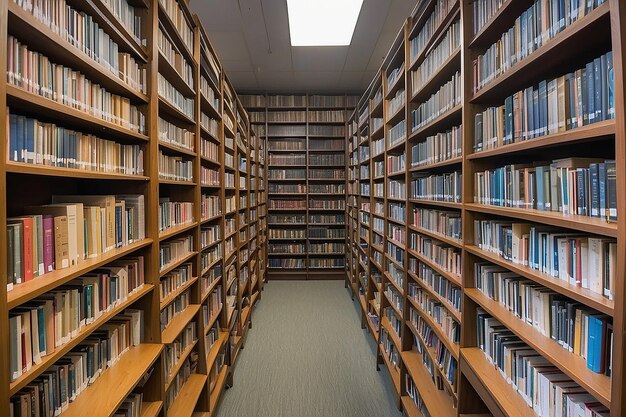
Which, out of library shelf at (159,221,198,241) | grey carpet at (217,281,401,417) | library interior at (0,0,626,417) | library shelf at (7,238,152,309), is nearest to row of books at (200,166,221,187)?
library interior at (0,0,626,417)

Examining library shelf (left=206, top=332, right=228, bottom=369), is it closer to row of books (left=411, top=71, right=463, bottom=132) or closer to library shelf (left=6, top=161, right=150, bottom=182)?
library shelf (left=6, top=161, right=150, bottom=182)

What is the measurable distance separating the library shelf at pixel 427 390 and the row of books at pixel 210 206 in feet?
6.09

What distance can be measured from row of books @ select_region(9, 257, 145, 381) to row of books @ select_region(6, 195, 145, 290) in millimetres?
92

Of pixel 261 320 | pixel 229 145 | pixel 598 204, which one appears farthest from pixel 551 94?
pixel 261 320

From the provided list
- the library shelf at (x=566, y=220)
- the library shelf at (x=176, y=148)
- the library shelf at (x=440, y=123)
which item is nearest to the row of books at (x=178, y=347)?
the library shelf at (x=176, y=148)

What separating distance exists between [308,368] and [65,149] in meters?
2.73

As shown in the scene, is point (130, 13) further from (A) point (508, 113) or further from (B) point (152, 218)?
(A) point (508, 113)

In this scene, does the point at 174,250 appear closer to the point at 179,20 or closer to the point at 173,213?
the point at 173,213

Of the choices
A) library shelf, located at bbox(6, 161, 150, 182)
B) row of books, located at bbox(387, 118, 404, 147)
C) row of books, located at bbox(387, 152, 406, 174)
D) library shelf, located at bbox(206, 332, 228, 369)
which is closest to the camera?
library shelf, located at bbox(6, 161, 150, 182)

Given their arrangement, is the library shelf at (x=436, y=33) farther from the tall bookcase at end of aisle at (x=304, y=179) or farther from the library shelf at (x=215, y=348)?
the tall bookcase at end of aisle at (x=304, y=179)

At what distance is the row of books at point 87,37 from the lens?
104cm

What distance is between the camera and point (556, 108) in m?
1.11

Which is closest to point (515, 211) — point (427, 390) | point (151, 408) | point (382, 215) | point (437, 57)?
point (437, 57)

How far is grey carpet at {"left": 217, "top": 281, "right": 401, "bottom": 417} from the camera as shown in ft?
8.50
